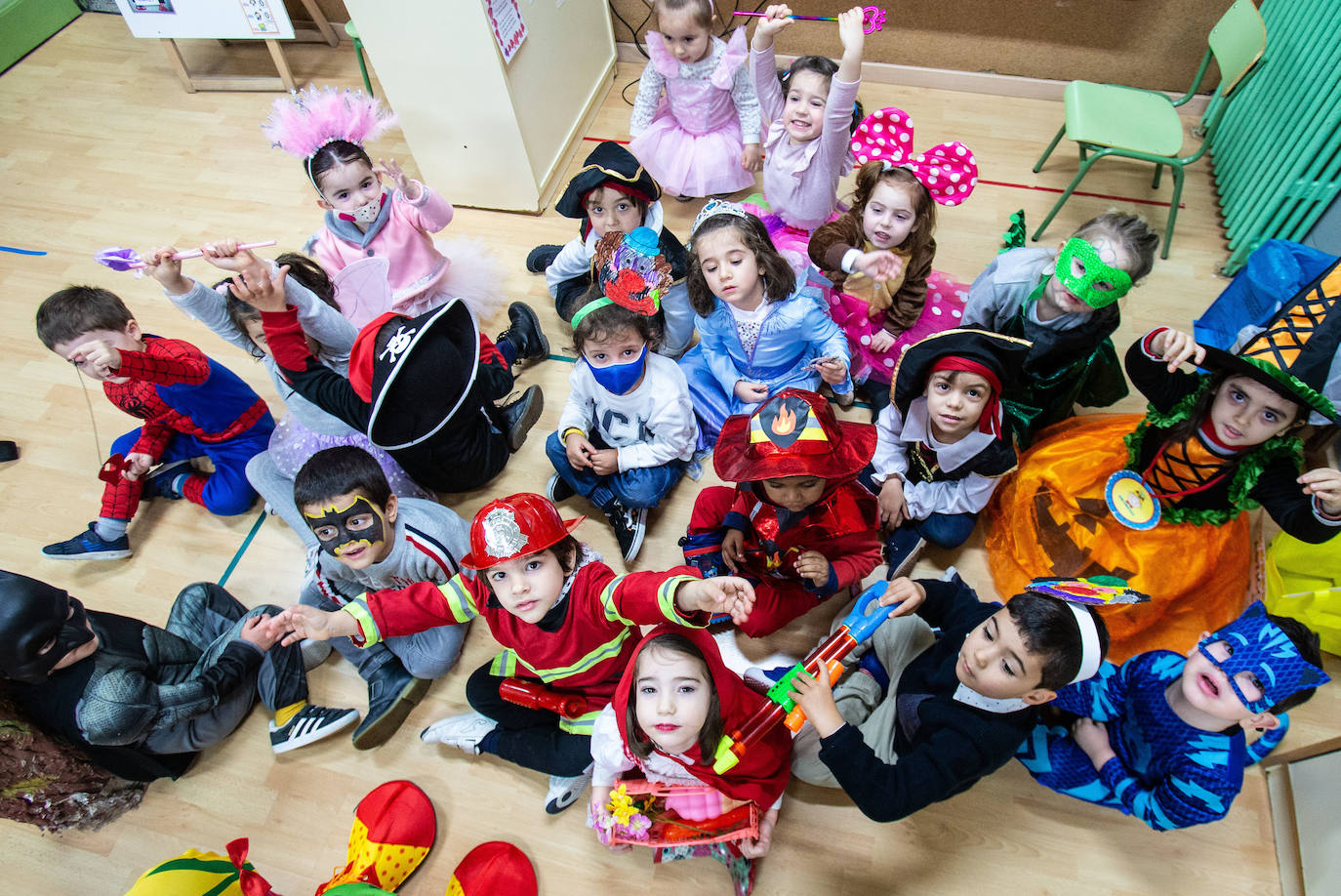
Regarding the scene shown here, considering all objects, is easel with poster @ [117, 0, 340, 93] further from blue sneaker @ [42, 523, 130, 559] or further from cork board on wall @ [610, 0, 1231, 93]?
blue sneaker @ [42, 523, 130, 559]

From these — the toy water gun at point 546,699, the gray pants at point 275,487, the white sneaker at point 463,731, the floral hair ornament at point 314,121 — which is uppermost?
the floral hair ornament at point 314,121

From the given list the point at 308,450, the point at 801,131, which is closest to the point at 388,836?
the point at 308,450

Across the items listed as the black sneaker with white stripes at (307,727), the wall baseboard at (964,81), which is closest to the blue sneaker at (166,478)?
the black sneaker with white stripes at (307,727)

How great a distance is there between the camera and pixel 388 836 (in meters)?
1.88

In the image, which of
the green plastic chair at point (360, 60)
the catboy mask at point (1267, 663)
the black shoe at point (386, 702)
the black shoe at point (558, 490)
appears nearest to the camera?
the catboy mask at point (1267, 663)

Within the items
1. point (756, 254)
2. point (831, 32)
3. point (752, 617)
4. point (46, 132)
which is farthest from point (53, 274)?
point (831, 32)

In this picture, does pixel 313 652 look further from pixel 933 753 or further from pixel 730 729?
pixel 933 753

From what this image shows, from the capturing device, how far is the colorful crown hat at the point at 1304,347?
1.60m

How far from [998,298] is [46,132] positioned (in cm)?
509

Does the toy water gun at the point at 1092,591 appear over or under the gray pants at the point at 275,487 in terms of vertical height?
over

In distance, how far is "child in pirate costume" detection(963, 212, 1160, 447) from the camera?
1.96 metres

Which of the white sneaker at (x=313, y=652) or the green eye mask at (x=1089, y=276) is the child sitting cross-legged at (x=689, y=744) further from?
the green eye mask at (x=1089, y=276)

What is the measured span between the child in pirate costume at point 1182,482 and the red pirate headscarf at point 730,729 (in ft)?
3.21

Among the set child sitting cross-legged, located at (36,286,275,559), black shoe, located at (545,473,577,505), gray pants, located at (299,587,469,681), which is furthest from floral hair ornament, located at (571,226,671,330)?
child sitting cross-legged, located at (36,286,275,559)
